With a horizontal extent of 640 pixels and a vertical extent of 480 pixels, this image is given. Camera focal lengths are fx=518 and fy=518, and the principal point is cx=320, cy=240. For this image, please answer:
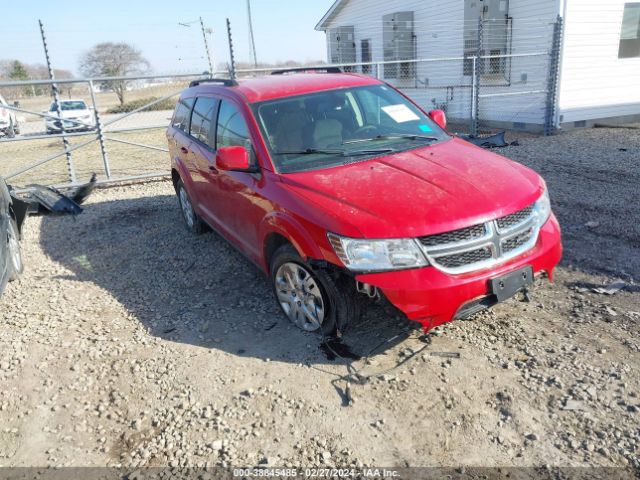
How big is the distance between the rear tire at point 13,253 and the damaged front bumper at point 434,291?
3869 millimetres

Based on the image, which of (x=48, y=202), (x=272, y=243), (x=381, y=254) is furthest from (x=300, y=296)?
(x=48, y=202)

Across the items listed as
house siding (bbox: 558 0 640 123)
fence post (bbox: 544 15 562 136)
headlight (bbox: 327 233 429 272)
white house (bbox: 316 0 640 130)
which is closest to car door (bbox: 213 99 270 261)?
headlight (bbox: 327 233 429 272)

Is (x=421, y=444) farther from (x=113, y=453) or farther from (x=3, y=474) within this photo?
(x=3, y=474)

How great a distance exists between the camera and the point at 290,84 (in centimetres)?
454

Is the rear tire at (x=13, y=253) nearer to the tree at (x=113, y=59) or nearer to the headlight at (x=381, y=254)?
the headlight at (x=381, y=254)

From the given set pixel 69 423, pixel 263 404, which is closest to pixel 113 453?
pixel 69 423

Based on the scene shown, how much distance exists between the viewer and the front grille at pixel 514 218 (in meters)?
3.26

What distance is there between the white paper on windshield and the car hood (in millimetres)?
587

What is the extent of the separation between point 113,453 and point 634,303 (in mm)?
3763

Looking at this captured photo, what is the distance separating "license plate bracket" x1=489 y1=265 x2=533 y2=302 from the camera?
317 centimetres

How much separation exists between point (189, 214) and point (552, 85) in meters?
9.97

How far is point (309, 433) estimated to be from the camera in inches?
114

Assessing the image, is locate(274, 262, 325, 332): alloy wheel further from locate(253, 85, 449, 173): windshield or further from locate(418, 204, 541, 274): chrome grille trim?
locate(418, 204, 541, 274): chrome grille trim

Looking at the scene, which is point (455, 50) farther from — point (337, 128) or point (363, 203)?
point (363, 203)
